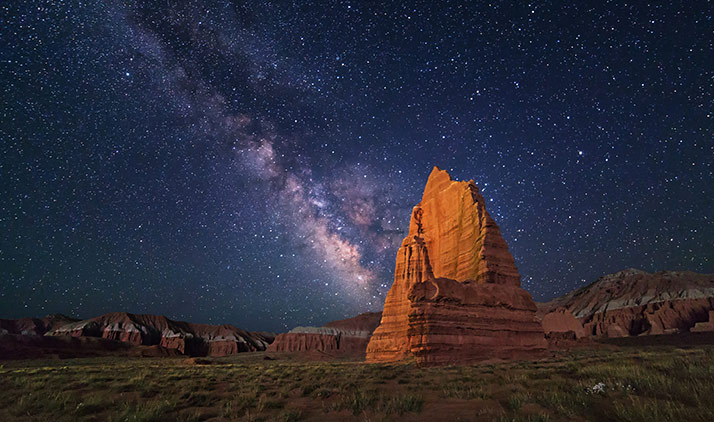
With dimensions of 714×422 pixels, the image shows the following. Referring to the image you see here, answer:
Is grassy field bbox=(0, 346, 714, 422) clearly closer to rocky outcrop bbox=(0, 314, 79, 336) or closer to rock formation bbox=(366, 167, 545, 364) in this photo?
rock formation bbox=(366, 167, 545, 364)

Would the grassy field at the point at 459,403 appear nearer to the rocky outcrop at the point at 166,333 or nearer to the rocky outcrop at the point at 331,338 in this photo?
the rocky outcrop at the point at 331,338

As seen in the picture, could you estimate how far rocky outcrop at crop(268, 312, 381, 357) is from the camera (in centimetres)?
12775

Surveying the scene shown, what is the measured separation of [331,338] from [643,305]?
107 m

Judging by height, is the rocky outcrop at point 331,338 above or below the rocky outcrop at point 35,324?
below

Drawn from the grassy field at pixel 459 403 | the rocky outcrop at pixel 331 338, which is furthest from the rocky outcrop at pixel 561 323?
the rocky outcrop at pixel 331 338

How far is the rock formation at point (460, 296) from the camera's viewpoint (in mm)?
23922

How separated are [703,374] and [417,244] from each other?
125ft

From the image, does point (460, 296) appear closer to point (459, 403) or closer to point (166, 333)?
point (459, 403)

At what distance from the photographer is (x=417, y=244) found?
46.7m

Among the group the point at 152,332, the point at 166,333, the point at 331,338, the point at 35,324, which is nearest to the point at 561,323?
the point at 331,338

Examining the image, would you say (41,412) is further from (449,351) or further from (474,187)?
(474,187)

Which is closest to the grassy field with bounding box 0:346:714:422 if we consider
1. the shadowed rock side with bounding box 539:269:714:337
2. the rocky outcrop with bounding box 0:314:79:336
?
the shadowed rock side with bounding box 539:269:714:337

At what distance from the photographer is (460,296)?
25.2 meters

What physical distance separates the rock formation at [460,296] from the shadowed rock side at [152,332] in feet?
312
